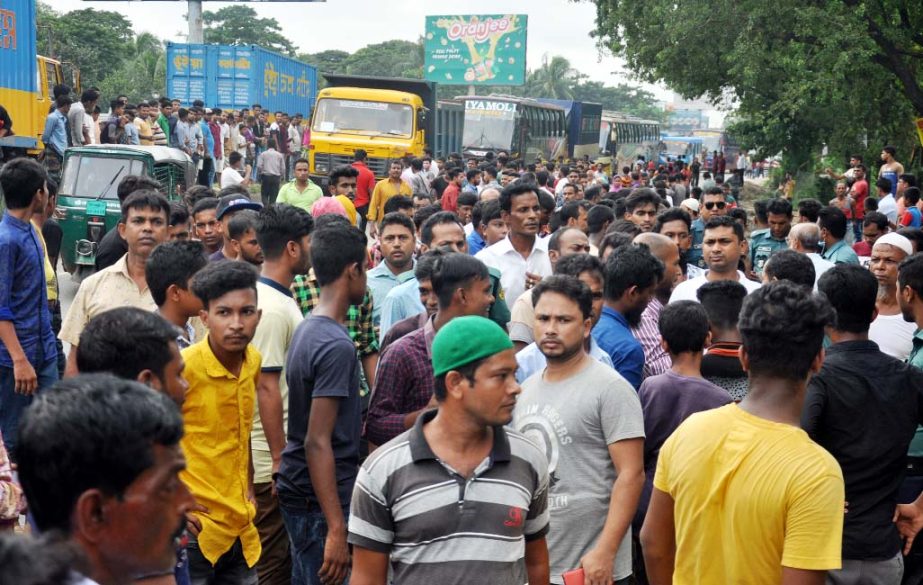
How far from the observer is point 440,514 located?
3.31m

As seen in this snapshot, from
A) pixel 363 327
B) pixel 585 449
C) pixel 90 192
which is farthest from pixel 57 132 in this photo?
pixel 585 449

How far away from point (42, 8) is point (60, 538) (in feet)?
205

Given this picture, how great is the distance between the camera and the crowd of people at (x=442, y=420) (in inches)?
87.0

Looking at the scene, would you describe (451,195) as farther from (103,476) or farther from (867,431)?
(103,476)

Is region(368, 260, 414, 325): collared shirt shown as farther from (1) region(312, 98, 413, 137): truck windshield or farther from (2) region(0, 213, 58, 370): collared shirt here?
(1) region(312, 98, 413, 137): truck windshield

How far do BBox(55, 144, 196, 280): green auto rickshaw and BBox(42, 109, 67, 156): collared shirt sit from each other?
2.73m

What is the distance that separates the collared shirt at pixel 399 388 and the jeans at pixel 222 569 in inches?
29.3

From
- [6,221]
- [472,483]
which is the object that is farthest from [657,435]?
[6,221]

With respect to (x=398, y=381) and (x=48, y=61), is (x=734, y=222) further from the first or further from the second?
(x=48, y=61)

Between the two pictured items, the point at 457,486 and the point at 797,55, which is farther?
the point at 797,55

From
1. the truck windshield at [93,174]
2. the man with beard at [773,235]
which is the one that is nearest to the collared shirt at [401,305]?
the man with beard at [773,235]

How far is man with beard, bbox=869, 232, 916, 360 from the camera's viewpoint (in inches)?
244

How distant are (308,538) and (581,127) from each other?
4776cm

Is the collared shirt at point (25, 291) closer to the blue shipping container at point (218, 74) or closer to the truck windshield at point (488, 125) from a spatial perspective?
the blue shipping container at point (218, 74)
